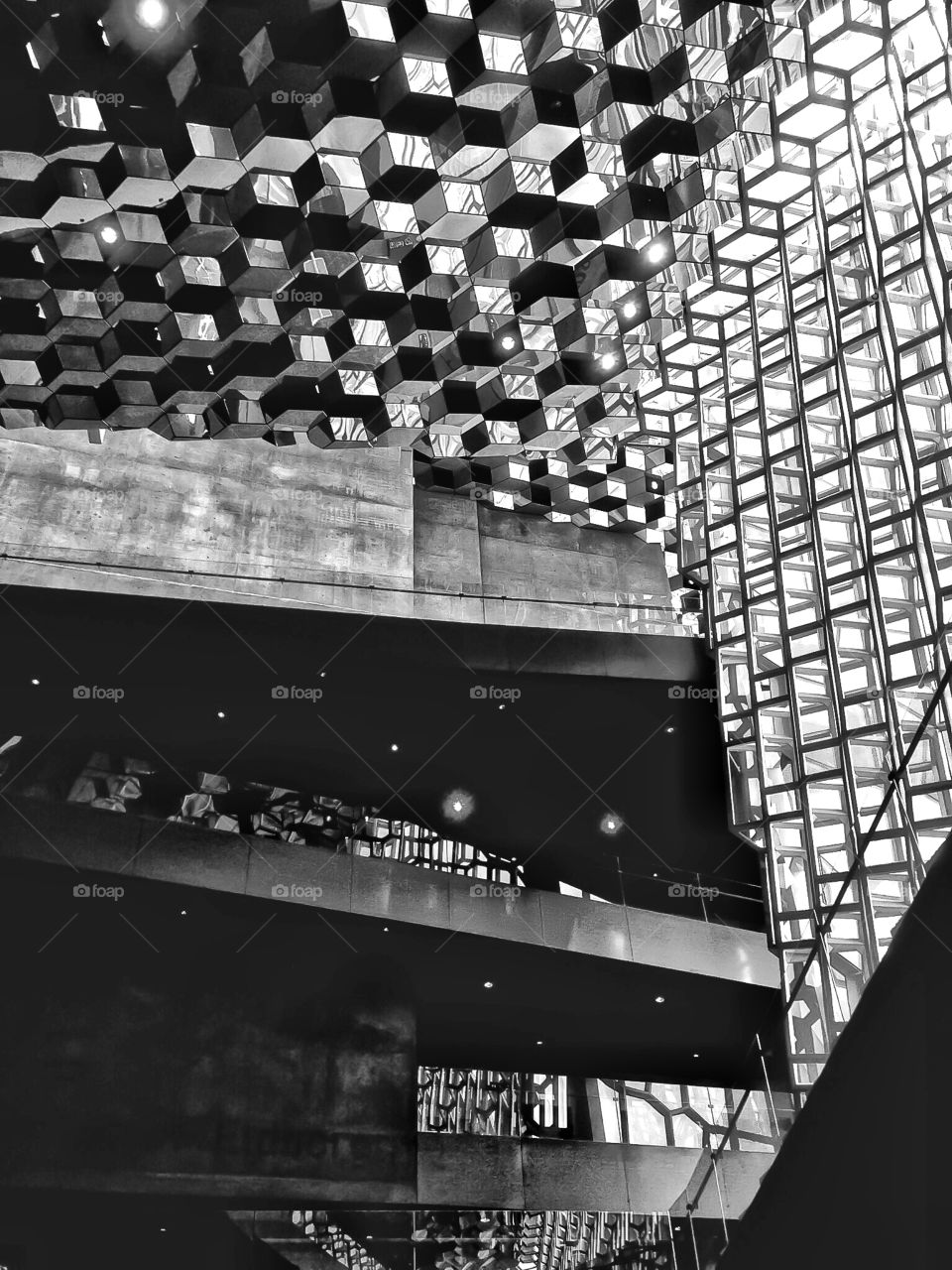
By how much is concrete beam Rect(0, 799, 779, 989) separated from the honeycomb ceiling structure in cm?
604

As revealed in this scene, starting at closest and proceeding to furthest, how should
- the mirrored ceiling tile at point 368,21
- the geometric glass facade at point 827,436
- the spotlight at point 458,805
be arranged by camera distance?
the mirrored ceiling tile at point 368,21
the geometric glass facade at point 827,436
the spotlight at point 458,805

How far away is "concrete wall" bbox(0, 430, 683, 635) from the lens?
1416 centimetres

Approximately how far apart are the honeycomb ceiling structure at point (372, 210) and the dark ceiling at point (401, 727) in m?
4.31

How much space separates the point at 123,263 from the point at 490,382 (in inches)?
223

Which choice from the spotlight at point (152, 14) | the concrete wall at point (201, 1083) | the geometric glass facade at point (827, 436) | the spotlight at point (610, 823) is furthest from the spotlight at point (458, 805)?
the spotlight at point (152, 14)

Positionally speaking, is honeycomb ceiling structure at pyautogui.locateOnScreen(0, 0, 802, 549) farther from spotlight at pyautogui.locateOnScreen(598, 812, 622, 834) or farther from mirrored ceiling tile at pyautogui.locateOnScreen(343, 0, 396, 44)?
spotlight at pyautogui.locateOnScreen(598, 812, 622, 834)

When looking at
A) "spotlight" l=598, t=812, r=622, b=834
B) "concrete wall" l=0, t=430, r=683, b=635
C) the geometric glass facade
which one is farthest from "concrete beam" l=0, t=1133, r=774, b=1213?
"concrete wall" l=0, t=430, r=683, b=635

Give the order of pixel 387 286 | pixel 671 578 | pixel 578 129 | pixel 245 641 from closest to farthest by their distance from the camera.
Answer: pixel 578 129 → pixel 245 641 → pixel 387 286 → pixel 671 578

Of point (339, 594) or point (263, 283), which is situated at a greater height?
point (263, 283)

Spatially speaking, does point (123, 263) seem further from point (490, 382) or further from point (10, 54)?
point (490, 382)

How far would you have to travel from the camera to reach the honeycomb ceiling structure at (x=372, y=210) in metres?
11.8

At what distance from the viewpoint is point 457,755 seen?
16.8 meters

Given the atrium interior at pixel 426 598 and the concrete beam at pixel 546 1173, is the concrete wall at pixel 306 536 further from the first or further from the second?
the concrete beam at pixel 546 1173

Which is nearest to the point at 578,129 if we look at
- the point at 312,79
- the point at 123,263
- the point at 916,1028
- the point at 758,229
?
the point at 312,79
